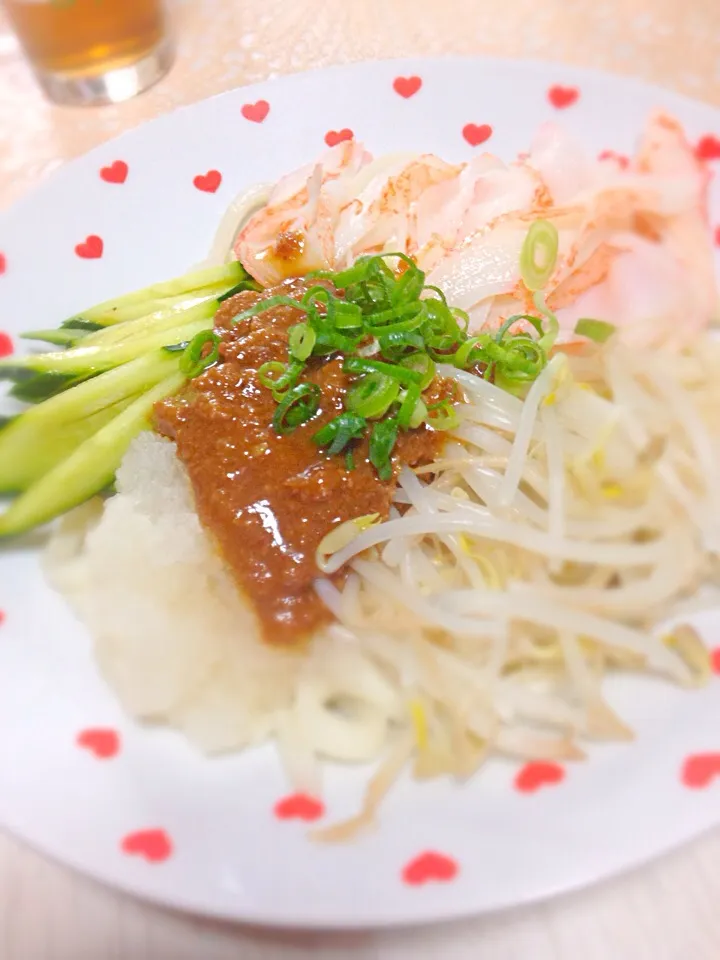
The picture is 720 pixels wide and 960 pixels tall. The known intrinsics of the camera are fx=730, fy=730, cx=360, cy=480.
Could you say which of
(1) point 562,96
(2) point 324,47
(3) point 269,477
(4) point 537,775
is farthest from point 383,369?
(2) point 324,47

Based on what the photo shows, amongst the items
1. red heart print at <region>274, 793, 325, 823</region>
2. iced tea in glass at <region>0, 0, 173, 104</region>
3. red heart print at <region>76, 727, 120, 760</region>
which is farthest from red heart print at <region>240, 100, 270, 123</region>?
red heart print at <region>274, 793, 325, 823</region>

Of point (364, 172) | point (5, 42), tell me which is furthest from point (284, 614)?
point (5, 42)

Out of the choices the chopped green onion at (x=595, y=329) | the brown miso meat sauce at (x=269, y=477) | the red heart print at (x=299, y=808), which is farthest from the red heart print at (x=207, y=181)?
the red heart print at (x=299, y=808)

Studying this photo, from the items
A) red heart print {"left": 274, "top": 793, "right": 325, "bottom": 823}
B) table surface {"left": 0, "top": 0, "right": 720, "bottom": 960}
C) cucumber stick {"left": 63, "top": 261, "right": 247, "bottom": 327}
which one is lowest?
red heart print {"left": 274, "top": 793, "right": 325, "bottom": 823}

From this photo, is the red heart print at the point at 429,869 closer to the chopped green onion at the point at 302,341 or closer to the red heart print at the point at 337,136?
the chopped green onion at the point at 302,341

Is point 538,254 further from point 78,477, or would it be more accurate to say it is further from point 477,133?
point 78,477

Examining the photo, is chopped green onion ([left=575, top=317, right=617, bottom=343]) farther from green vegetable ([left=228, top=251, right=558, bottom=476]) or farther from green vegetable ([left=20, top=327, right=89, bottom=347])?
green vegetable ([left=20, top=327, right=89, bottom=347])
